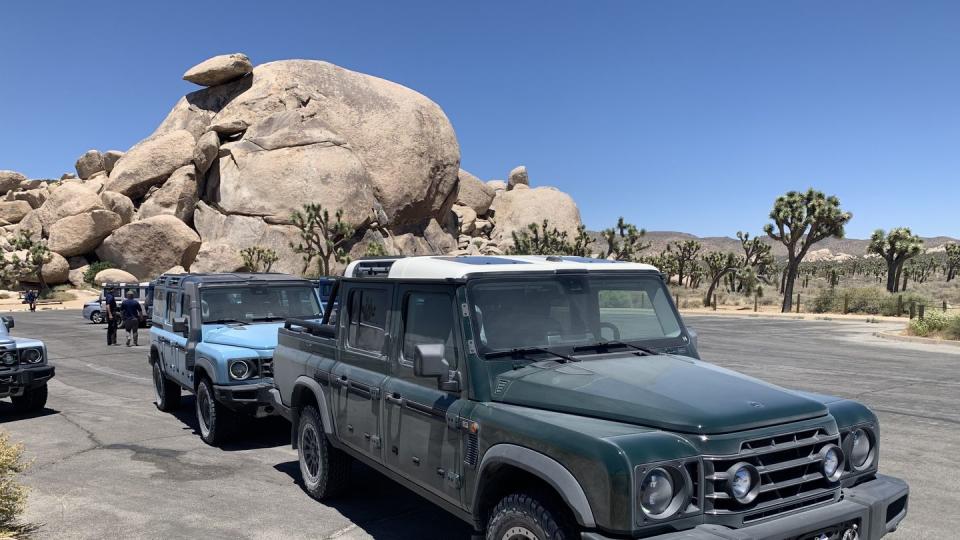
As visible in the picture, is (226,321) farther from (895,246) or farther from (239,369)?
(895,246)

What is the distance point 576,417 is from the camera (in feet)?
12.1

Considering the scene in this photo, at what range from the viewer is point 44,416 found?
10.3 m

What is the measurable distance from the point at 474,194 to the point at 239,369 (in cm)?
8452

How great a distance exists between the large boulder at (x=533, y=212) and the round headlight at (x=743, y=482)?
281 feet

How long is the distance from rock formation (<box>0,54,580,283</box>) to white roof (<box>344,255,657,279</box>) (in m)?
52.5

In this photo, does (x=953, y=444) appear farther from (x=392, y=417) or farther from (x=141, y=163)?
(x=141, y=163)

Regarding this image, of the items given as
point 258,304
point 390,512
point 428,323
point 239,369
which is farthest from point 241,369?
point 428,323

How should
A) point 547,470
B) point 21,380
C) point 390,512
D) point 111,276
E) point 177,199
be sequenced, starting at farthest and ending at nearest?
1. point 177,199
2. point 111,276
3. point 21,380
4. point 390,512
5. point 547,470

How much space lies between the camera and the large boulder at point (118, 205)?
6294cm

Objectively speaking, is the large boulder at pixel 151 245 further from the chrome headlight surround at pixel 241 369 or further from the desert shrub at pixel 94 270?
the chrome headlight surround at pixel 241 369

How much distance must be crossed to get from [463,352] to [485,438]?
0.58 m

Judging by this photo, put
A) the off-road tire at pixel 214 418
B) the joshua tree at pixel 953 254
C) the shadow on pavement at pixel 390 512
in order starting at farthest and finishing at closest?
the joshua tree at pixel 953 254 → the off-road tire at pixel 214 418 → the shadow on pavement at pixel 390 512


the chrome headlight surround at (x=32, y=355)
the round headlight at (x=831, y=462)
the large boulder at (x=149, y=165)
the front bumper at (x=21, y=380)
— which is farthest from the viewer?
the large boulder at (x=149, y=165)

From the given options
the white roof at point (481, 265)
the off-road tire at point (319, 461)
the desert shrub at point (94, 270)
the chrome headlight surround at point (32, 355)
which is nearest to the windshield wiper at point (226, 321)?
the off-road tire at point (319, 461)
